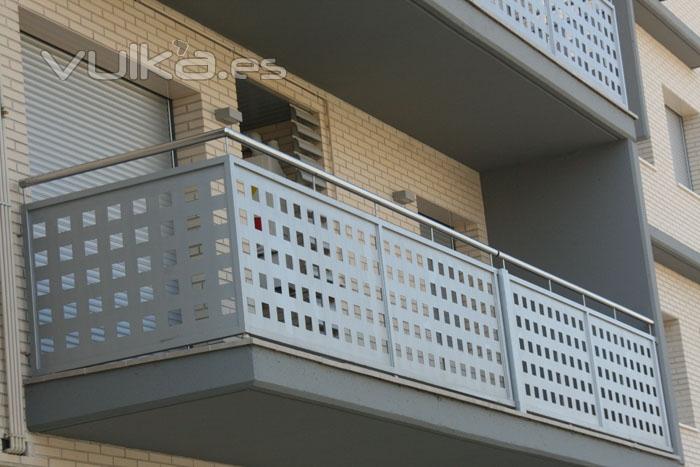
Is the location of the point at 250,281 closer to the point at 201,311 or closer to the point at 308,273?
the point at 308,273

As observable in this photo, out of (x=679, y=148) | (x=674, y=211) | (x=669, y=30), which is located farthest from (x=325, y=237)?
(x=679, y=148)

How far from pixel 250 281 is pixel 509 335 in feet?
11.8

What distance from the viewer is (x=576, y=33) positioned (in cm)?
1515

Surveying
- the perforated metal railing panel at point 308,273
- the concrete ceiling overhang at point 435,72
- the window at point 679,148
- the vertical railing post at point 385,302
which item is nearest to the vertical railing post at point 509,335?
the perforated metal railing panel at point 308,273

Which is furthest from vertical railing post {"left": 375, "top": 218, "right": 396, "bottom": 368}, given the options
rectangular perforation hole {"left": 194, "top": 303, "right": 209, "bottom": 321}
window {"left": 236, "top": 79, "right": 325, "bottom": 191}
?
window {"left": 236, "top": 79, "right": 325, "bottom": 191}

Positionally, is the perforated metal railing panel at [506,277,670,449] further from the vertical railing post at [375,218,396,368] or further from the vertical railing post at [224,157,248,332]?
the vertical railing post at [224,157,248,332]

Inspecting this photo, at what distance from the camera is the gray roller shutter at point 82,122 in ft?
35.1

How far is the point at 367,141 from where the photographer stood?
48.3ft

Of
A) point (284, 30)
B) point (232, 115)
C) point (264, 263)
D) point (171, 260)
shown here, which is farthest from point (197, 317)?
point (284, 30)

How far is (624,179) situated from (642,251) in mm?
802

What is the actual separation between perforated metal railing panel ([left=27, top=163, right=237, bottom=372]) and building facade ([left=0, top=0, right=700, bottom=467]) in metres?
0.02

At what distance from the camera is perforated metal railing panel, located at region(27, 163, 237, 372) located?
8.92 m

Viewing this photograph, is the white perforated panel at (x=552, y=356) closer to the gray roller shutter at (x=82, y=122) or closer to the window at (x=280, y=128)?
the window at (x=280, y=128)

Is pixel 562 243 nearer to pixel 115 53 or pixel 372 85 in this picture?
pixel 372 85
